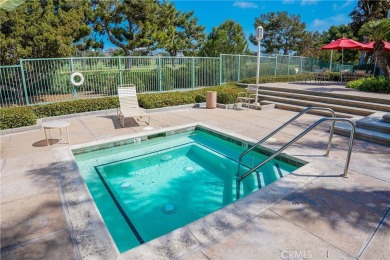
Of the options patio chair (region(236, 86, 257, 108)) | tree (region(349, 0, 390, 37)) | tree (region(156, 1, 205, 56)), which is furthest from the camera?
tree (region(349, 0, 390, 37))

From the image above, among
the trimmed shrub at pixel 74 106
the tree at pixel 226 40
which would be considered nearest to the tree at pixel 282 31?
the tree at pixel 226 40

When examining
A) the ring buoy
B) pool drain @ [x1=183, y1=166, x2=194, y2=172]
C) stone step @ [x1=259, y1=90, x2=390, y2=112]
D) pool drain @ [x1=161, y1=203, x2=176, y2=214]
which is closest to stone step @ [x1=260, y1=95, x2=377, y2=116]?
stone step @ [x1=259, y1=90, x2=390, y2=112]

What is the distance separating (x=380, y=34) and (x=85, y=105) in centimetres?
1315

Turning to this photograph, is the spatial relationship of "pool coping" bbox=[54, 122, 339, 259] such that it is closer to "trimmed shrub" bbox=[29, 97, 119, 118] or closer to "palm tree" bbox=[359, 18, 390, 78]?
"trimmed shrub" bbox=[29, 97, 119, 118]

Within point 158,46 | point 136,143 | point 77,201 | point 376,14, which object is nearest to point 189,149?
Answer: point 136,143

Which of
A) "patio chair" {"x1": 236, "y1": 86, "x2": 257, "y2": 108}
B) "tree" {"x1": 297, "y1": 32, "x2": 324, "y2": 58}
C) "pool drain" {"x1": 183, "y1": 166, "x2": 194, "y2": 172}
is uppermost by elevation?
"tree" {"x1": 297, "y1": 32, "x2": 324, "y2": 58}

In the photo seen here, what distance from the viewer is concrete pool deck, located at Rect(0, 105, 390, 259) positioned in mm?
2578

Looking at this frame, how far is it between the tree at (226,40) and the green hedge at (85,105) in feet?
33.2

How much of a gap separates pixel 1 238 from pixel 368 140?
296 inches

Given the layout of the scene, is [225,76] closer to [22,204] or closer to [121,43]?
[121,43]

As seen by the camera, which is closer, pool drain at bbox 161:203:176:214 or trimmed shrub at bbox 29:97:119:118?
pool drain at bbox 161:203:176:214

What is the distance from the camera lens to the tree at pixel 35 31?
11266mm
